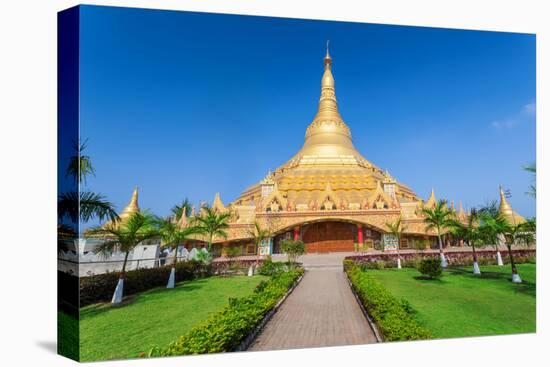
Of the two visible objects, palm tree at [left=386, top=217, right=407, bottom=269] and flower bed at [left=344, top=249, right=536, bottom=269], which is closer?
flower bed at [left=344, top=249, right=536, bottom=269]

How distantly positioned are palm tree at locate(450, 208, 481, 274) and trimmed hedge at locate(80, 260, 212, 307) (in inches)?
299

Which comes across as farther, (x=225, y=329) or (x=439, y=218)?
(x=439, y=218)

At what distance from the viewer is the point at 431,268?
11172 mm

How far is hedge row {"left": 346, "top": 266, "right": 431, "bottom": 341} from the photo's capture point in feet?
26.8

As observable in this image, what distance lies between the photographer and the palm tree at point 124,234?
8276mm

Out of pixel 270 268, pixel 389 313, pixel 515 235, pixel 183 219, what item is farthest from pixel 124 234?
pixel 515 235

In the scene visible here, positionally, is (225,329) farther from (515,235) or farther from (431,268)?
(515,235)

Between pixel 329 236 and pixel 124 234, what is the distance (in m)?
7.13

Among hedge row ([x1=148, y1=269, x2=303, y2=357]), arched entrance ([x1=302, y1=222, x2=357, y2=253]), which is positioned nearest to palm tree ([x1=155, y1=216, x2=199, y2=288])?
hedge row ([x1=148, y1=269, x2=303, y2=357])

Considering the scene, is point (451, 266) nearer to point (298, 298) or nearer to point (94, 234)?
point (298, 298)

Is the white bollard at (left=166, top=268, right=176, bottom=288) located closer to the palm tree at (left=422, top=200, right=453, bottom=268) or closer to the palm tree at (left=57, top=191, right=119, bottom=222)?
the palm tree at (left=57, top=191, right=119, bottom=222)

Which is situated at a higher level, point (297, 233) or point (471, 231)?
point (297, 233)

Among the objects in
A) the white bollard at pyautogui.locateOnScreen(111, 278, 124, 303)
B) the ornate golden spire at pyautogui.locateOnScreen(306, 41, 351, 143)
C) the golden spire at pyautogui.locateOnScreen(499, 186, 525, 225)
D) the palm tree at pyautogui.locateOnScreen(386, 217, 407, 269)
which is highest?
the ornate golden spire at pyautogui.locateOnScreen(306, 41, 351, 143)

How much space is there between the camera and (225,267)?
10984 millimetres
